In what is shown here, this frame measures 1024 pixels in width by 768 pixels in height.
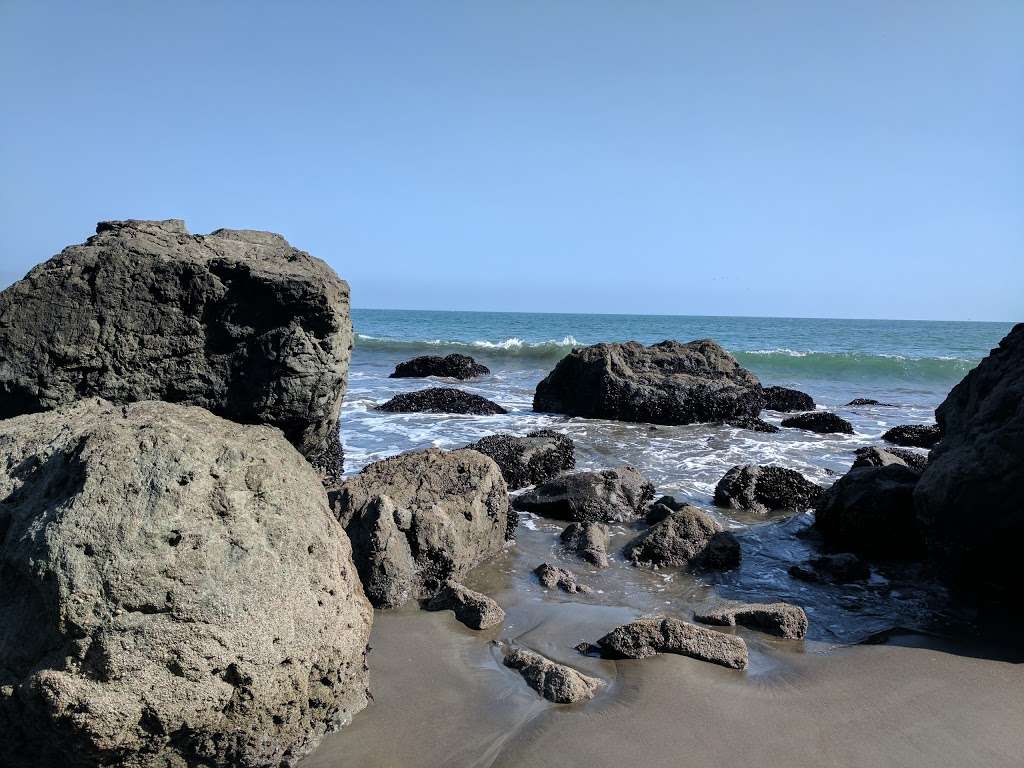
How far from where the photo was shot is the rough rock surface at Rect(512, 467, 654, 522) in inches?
275

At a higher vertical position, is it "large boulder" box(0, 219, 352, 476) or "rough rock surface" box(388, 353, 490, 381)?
"large boulder" box(0, 219, 352, 476)

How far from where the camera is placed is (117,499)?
2723 mm

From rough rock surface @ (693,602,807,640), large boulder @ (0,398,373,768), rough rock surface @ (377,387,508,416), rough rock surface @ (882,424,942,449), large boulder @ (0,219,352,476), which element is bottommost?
rough rock surface @ (693,602,807,640)

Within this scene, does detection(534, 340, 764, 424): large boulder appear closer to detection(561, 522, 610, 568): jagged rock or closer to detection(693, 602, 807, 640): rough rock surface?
detection(561, 522, 610, 568): jagged rock

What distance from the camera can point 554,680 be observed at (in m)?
3.62

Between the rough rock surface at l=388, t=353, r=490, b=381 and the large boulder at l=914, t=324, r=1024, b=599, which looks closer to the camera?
the large boulder at l=914, t=324, r=1024, b=599

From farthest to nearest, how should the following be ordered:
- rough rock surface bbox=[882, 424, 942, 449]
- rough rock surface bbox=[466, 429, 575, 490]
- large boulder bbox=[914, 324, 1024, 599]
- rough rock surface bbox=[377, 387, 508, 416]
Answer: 1. rough rock surface bbox=[377, 387, 508, 416]
2. rough rock surface bbox=[882, 424, 942, 449]
3. rough rock surface bbox=[466, 429, 575, 490]
4. large boulder bbox=[914, 324, 1024, 599]

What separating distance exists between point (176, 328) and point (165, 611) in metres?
3.22

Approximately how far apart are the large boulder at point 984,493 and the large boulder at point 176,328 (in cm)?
471

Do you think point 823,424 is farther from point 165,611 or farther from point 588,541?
point 165,611

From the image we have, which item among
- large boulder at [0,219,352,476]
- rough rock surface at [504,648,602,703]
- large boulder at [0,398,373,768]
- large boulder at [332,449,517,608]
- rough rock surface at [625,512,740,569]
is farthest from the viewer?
rough rock surface at [625,512,740,569]

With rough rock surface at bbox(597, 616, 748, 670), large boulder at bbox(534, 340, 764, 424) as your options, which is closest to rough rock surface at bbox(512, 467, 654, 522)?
rough rock surface at bbox(597, 616, 748, 670)

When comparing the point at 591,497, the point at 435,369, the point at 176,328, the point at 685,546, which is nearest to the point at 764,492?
the point at 591,497

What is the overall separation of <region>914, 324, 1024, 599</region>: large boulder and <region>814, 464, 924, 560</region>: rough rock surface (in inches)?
24.9
